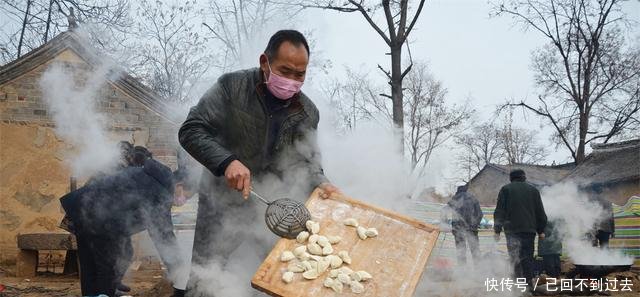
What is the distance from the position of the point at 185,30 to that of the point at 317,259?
24.1 metres

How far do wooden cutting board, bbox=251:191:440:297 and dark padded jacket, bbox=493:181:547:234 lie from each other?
221 inches

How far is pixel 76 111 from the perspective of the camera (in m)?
10.3

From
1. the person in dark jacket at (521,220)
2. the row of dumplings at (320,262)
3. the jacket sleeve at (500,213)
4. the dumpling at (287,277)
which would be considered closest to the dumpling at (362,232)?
the row of dumplings at (320,262)

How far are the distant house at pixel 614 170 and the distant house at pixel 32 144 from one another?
57.5 feet

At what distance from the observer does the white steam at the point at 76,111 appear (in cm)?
1012

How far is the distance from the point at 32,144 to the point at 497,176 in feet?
107

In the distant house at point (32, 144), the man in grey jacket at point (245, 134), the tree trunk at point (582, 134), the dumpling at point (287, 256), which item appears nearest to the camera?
the dumpling at point (287, 256)

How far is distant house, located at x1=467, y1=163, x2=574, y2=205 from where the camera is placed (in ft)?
114

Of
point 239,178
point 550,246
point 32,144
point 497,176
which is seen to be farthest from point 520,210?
point 497,176

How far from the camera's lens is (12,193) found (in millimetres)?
10062

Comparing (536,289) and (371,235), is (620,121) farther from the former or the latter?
(371,235)

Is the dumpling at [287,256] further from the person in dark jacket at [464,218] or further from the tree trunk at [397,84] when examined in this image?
the person in dark jacket at [464,218]

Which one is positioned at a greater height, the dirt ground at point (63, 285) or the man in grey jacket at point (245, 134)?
the man in grey jacket at point (245, 134)

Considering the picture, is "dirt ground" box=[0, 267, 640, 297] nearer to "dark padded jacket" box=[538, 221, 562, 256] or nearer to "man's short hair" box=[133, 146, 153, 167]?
"dark padded jacket" box=[538, 221, 562, 256]
